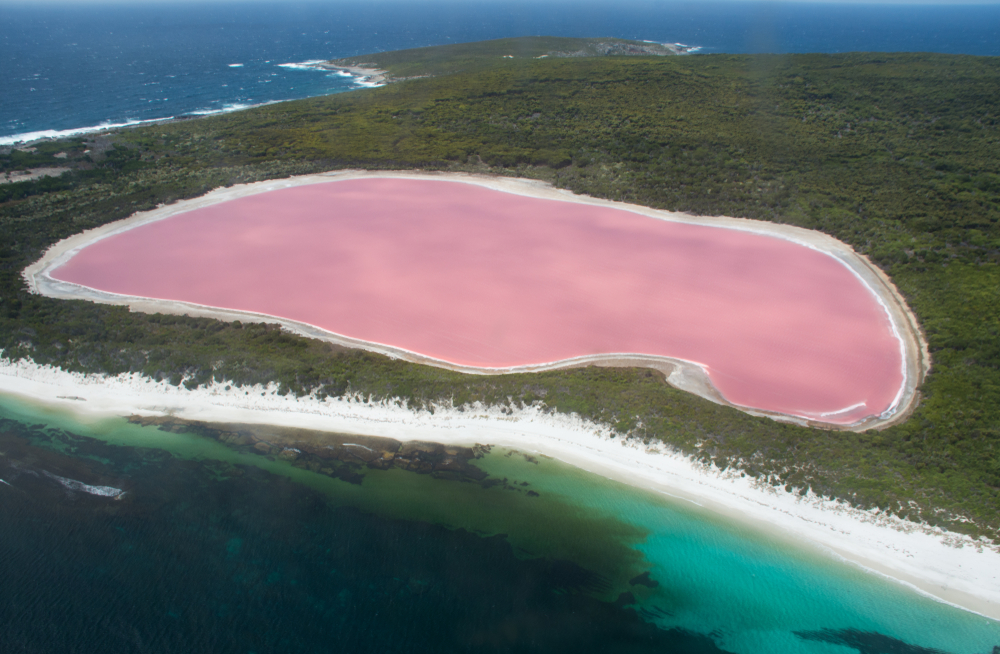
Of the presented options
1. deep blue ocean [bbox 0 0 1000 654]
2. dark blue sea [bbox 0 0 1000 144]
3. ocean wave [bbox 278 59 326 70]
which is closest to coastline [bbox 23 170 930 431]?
deep blue ocean [bbox 0 0 1000 654]

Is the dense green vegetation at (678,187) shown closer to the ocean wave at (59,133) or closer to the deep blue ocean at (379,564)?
the deep blue ocean at (379,564)

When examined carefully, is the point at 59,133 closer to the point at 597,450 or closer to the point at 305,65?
the point at 305,65

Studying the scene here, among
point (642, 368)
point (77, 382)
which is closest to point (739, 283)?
point (642, 368)

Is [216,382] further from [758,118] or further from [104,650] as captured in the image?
[758,118]

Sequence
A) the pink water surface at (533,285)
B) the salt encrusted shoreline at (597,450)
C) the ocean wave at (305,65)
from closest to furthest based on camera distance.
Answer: the salt encrusted shoreline at (597,450) → the pink water surface at (533,285) → the ocean wave at (305,65)

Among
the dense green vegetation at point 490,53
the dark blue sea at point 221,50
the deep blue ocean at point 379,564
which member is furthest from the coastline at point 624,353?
the dense green vegetation at point 490,53

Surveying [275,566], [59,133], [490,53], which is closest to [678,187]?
[275,566]
